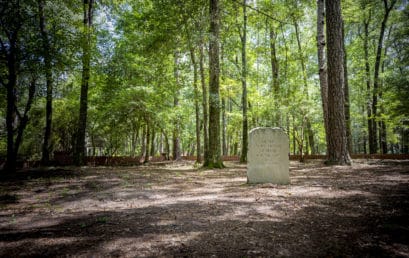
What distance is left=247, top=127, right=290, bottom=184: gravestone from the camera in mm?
6484

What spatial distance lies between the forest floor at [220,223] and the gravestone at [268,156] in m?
1.02

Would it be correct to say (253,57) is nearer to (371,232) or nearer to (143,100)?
(143,100)

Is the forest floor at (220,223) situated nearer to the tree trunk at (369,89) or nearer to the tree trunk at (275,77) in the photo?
the tree trunk at (275,77)

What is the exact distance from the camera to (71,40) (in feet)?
34.5

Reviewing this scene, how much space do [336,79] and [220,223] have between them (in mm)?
7831

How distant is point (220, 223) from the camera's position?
3.25 m

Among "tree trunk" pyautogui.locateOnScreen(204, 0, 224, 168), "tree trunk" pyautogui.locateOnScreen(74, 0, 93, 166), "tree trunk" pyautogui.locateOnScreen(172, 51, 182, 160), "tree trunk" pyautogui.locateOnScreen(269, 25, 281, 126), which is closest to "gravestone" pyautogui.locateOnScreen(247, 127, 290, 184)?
"tree trunk" pyautogui.locateOnScreen(204, 0, 224, 168)

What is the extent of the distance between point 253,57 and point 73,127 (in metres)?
17.8

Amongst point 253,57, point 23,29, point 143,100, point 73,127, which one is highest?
point 253,57

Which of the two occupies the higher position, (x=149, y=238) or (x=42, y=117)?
(x=42, y=117)

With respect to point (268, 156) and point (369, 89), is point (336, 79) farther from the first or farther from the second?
point (369, 89)

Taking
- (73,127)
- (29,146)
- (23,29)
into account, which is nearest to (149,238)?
(23,29)

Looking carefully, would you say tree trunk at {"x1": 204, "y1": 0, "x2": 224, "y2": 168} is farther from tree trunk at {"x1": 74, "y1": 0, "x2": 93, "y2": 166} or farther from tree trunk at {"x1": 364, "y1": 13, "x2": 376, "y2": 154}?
tree trunk at {"x1": 364, "y1": 13, "x2": 376, "y2": 154}

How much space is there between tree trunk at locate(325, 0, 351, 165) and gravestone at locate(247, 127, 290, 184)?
3.33 metres
